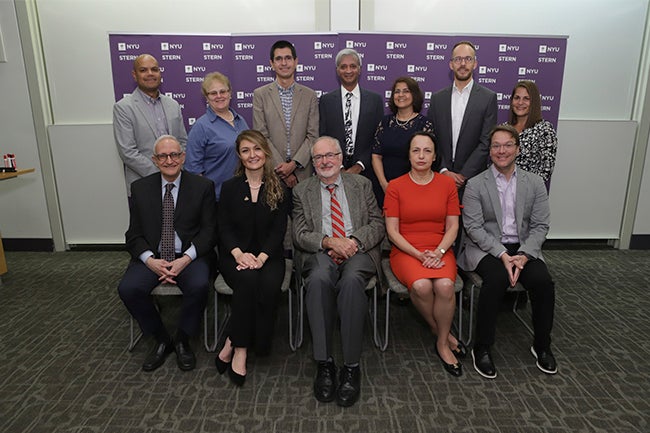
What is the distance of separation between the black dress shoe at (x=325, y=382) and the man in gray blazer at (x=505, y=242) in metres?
0.90

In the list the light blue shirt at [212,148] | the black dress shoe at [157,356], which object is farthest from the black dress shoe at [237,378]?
the light blue shirt at [212,148]

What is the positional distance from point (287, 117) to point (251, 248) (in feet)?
4.04

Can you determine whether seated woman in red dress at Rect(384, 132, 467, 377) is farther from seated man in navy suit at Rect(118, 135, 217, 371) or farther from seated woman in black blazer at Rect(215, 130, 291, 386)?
seated man in navy suit at Rect(118, 135, 217, 371)

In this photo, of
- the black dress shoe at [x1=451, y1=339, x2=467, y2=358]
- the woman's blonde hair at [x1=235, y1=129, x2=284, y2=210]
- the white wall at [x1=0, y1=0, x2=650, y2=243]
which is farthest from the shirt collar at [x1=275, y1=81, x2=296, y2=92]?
the black dress shoe at [x1=451, y1=339, x2=467, y2=358]

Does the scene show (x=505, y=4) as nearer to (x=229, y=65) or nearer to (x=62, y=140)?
(x=229, y=65)

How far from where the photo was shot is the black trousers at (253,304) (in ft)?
8.23

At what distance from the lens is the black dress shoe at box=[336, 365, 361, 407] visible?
229cm

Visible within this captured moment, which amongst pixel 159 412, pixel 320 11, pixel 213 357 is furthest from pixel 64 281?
pixel 320 11

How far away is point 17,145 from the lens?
188 inches

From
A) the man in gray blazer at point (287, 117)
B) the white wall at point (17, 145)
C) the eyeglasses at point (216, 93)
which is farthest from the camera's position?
the white wall at point (17, 145)

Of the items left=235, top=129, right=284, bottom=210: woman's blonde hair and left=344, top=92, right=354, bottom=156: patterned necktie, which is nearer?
left=235, top=129, right=284, bottom=210: woman's blonde hair

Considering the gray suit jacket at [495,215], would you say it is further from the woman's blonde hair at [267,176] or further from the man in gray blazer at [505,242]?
the woman's blonde hair at [267,176]

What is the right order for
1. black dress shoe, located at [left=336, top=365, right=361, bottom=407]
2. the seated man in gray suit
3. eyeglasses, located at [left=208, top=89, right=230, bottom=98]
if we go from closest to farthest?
black dress shoe, located at [left=336, top=365, right=361, bottom=407] → the seated man in gray suit → eyeglasses, located at [left=208, top=89, right=230, bottom=98]

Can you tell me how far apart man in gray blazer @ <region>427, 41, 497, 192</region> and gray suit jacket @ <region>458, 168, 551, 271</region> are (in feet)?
1.55
